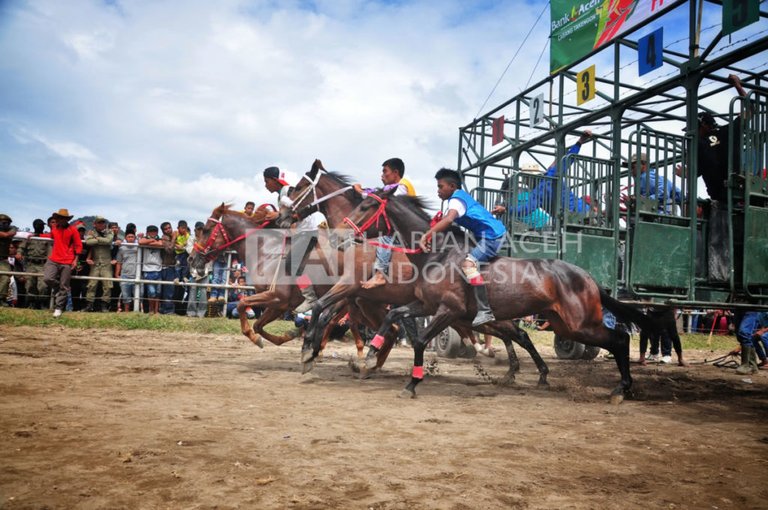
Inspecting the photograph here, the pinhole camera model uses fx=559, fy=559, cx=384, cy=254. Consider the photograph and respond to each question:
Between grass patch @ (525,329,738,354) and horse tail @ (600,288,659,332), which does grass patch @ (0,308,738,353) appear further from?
horse tail @ (600,288,659,332)

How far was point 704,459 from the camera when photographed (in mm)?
3943

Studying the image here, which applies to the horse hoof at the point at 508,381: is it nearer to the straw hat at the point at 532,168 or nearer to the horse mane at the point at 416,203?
the horse mane at the point at 416,203

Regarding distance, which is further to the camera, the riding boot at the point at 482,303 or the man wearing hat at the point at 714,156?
the man wearing hat at the point at 714,156

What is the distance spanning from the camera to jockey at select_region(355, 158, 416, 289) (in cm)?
761

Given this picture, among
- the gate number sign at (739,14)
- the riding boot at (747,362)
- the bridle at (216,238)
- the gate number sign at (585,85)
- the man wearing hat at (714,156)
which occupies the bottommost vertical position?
the riding boot at (747,362)

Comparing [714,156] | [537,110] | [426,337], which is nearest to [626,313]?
[714,156]

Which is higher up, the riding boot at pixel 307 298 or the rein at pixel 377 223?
the rein at pixel 377 223

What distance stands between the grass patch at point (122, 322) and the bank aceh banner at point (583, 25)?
29.4 ft

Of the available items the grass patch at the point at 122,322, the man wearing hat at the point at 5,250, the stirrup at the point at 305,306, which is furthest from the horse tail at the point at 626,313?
the man wearing hat at the point at 5,250

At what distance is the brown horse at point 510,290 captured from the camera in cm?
671

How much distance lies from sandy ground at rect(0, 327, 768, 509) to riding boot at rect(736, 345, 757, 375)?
7.38 ft

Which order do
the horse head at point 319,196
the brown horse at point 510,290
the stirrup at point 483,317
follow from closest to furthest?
1. the stirrup at point 483,317
2. the brown horse at point 510,290
3. the horse head at point 319,196

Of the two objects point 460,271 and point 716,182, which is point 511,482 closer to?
point 460,271

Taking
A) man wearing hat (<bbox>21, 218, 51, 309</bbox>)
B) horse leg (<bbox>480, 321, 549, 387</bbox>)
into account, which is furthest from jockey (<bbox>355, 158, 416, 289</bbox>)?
man wearing hat (<bbox>21, 218, 51, 309</bbox>)
